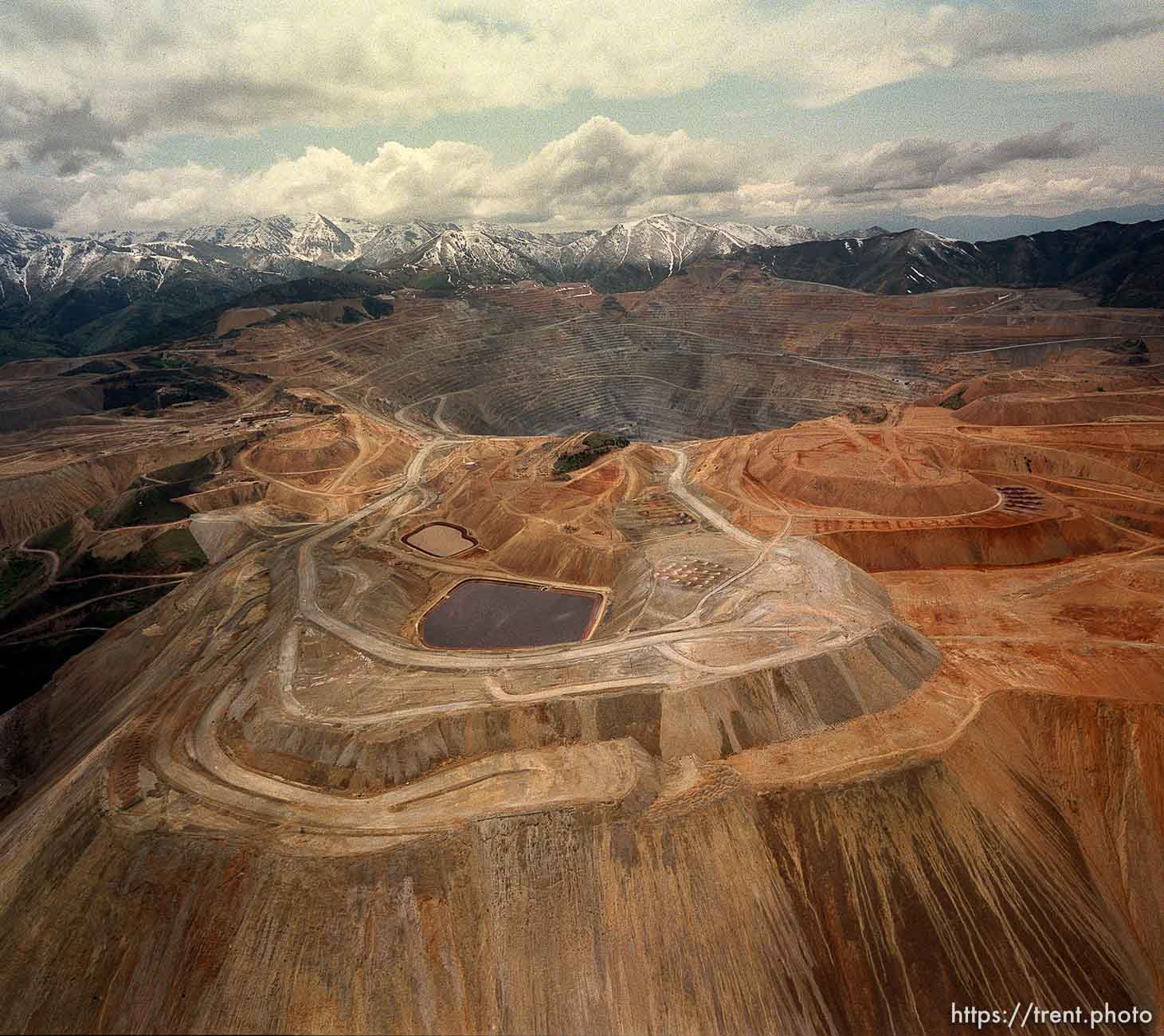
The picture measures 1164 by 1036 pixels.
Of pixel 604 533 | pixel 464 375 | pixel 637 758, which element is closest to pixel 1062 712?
pixel 637 758

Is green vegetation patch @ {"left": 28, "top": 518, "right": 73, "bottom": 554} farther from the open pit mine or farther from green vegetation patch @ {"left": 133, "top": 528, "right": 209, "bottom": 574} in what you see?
green vegetation patch @ {"left": 133, "top": 528, "right": 209, "bottom": 574}

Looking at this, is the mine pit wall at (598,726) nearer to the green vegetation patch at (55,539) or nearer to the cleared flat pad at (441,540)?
the cleared flat pad at (441,540)

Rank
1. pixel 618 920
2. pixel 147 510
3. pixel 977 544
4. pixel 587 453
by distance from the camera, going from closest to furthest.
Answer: pixel 618 920 → pixel 977 544 → pixel 147 510 → pixel 587 453

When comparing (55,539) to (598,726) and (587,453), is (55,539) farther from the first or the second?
(598,726)

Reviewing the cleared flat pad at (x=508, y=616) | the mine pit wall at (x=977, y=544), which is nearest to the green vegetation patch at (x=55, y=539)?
the cleared flat pad at (x=508, y=616)

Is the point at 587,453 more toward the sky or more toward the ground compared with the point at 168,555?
more toward the sky

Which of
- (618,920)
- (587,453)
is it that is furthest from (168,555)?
(618,920)

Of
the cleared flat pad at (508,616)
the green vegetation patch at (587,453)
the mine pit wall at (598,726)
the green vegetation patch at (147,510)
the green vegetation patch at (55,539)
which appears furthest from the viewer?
the green vegetation patch at (587,453)
